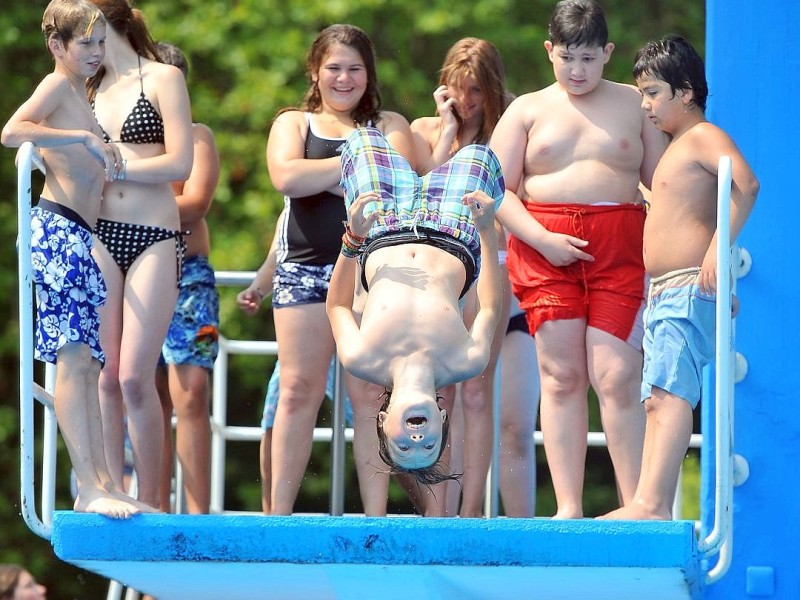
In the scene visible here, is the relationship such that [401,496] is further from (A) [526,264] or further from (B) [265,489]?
(A) [526,264]

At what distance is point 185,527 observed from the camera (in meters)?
5.07

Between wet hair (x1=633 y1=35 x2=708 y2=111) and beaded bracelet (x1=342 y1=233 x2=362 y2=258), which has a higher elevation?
wet hair (x1=633 y1=35 x2=708 y2=111)

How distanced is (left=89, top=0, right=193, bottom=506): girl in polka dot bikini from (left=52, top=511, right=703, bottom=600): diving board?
0.76 m

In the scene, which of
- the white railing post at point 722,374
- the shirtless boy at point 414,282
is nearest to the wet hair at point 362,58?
the shirtless boy at point 414,282

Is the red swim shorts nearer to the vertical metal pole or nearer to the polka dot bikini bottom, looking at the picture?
the vertical metal pole

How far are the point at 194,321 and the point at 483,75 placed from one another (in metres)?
1.75

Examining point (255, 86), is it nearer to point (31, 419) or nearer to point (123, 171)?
point (123, 171)

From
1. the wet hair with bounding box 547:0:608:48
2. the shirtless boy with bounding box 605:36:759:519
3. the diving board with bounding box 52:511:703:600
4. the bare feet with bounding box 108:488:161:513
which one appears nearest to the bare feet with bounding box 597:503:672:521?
the shirtless boy with bounding box 605:36:759:519

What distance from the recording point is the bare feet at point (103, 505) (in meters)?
5.16

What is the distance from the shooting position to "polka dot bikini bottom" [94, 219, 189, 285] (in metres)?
6.04

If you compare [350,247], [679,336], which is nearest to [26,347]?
[350,247]

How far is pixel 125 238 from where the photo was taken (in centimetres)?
606

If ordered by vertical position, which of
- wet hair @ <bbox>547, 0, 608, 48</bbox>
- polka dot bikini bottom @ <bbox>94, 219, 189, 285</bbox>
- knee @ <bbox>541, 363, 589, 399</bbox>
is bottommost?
knee @ <bbox>541, 363, 589, 399</bbox>

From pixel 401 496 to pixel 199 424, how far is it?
8016 mm
